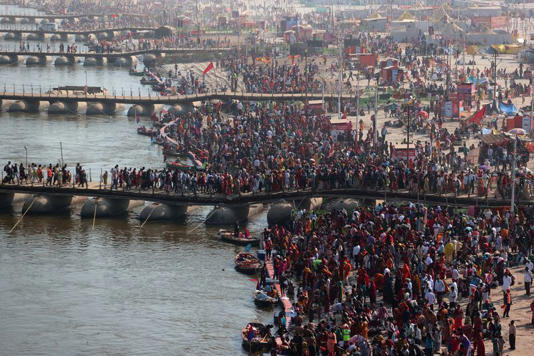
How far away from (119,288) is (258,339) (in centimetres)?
1016

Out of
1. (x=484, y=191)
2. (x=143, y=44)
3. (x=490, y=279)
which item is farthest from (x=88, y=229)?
(x=143, y=44)

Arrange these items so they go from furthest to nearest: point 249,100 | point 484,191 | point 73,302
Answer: point 249,100 → point 484,191 → point 73,302

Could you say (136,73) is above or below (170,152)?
above

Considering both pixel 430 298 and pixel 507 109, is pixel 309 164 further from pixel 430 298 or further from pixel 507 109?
pixel 430 298

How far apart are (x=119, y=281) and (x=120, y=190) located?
10195 millimetres

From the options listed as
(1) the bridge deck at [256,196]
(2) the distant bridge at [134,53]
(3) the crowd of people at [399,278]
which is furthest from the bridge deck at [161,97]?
(3) the crowd of people at [399,278]

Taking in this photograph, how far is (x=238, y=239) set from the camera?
169 feet

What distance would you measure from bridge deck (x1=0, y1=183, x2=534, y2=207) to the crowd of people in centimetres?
117

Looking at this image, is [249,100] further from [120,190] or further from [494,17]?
[494,17]

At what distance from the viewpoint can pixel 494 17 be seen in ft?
443

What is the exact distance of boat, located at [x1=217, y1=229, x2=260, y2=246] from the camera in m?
51.1

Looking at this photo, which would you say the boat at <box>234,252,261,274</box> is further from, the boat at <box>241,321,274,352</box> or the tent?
the tent

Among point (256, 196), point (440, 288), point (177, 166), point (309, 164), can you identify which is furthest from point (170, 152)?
point (440, 288)

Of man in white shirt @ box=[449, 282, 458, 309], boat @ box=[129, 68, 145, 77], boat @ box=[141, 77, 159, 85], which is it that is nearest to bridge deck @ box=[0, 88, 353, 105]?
boat @ box=[141, 77, 159, 85]
